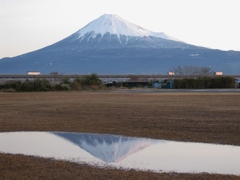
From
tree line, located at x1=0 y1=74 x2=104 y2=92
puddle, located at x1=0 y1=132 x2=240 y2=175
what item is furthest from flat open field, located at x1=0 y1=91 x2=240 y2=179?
tree line, located at x1=0 y1=74 x2=104 y2=92

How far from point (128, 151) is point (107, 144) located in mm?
1646

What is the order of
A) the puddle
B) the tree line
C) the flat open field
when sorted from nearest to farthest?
the flat open field → the puddle → the tree line

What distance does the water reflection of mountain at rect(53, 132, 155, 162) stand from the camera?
14077 millimetres

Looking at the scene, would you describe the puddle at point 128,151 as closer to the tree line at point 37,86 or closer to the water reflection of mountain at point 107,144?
the water reflection of mountain at point 107,144

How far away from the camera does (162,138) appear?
1692cm

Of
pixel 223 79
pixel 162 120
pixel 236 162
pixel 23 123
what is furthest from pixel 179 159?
pixel 223 79

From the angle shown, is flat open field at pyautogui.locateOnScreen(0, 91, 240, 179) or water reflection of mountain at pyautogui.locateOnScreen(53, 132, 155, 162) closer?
flat open field at pyautogui.locateOnScreen(0, 91, 240, 179)

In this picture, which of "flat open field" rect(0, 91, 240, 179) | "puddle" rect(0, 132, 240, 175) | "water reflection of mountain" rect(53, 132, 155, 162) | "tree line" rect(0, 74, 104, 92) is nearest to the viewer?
"flat open field" rect(0, 91, 240, 179)

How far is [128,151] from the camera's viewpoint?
1462cm

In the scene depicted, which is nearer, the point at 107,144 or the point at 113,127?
the point at 107,144

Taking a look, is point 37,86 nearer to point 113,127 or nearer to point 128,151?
point 113,127

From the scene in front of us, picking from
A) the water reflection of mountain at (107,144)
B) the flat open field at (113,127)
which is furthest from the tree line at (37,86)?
the water reflection of mountain at (107,144)

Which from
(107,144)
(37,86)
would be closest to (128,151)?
(107,144)

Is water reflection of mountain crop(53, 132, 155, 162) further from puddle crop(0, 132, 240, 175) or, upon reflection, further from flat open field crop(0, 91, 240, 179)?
flat open field crop(0, 91, 240, 179)
